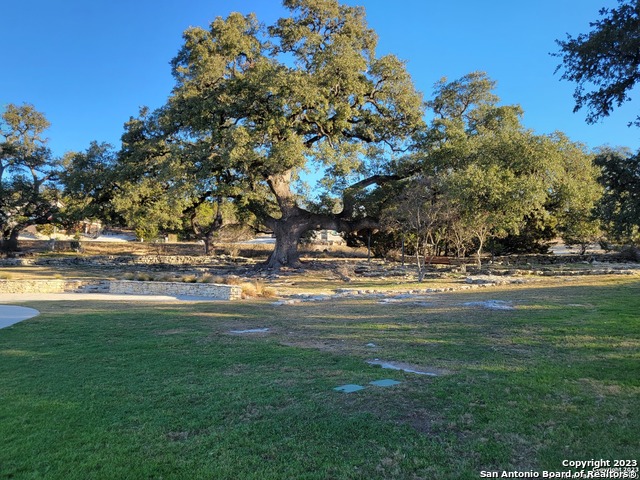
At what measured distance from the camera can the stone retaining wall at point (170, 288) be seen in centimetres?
1719

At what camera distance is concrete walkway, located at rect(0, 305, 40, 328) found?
Result: 1039cm

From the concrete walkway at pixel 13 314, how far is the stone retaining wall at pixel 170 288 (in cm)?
538

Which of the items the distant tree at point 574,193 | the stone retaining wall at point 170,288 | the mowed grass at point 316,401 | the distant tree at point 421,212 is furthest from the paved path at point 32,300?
the distant tree at point 574,193

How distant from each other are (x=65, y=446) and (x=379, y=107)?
2720cm

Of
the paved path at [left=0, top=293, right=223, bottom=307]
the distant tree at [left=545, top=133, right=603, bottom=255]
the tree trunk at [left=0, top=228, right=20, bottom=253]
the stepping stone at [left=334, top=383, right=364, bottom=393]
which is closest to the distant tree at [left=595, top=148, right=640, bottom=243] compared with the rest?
the stepping stone at [left=334, top=383, right=364, bottom=393]

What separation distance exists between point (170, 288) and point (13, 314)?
23.1ft

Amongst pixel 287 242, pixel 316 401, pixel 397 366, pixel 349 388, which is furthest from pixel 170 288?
pixel 316 401

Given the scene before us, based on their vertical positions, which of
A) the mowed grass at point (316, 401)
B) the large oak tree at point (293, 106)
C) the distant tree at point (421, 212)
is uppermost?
the large oak tree at point (293, 106)

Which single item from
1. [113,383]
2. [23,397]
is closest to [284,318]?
[113,383]

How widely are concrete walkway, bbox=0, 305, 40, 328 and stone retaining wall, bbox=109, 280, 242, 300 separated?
5376 mm

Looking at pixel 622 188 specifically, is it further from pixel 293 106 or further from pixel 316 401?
pixel 293 106

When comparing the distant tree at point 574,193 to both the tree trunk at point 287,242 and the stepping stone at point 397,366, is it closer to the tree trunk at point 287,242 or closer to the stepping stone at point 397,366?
the tree trunk at point 287,242

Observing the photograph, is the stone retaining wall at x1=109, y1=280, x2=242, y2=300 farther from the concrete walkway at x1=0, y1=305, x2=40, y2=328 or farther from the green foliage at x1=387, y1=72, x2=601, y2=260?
the green foliage at x1=387, y1=72, x2=601, y2=260

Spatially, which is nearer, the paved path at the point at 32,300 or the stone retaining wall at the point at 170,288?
the paved path at the point at 32,300
